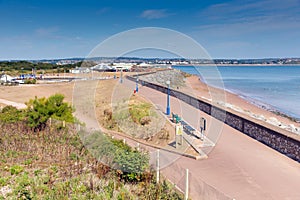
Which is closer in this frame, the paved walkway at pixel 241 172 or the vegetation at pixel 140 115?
the paved walkway at pixel 241 172

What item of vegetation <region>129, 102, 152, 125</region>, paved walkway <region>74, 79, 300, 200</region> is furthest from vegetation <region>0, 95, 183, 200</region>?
vegetation <region>129, 102, 152, 125</region>

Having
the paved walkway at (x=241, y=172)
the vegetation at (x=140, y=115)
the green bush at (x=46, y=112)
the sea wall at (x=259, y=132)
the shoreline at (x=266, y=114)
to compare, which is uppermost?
the green bush at (x=46, y=112)

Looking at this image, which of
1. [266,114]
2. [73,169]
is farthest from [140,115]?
[266,114]

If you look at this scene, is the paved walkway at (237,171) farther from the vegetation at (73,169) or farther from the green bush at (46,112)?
the green bush at (46,112)

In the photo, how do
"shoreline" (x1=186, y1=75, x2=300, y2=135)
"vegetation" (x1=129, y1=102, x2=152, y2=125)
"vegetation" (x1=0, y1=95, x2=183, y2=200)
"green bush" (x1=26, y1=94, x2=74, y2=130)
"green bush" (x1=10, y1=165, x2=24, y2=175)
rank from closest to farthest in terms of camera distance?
"vegetation" (x1=0, y1=95, x2=183, y2=200)
"green bush" (x1=10, y1=165, x2=24, y2=175)
"green bush" (x1=26, y1=94, x2=74, y2=130)
"vegetation" (x1=129, y1=102, x2=152, y2=125)
"shoreline" (x1=186, y1=75, x2=300, y2=135)

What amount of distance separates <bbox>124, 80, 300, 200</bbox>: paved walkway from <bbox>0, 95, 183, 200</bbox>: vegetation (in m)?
0.66

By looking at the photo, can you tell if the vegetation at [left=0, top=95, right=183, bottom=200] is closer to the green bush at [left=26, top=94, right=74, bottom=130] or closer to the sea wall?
the green bush at [left=26, top=94, right=74, bottom=130]

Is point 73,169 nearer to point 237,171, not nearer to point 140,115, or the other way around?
point 237,171

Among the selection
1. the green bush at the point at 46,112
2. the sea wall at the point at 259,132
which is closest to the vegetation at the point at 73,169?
the green bush at the point at 46,112

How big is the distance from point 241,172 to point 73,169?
4066 mm

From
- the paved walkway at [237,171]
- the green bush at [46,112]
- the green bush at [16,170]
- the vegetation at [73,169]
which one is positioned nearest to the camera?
the vegetation at [73,169]

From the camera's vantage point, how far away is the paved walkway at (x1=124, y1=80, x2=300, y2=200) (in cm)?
612

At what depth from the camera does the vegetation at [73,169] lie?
571cm

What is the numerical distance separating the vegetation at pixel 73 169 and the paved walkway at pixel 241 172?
665 mm
